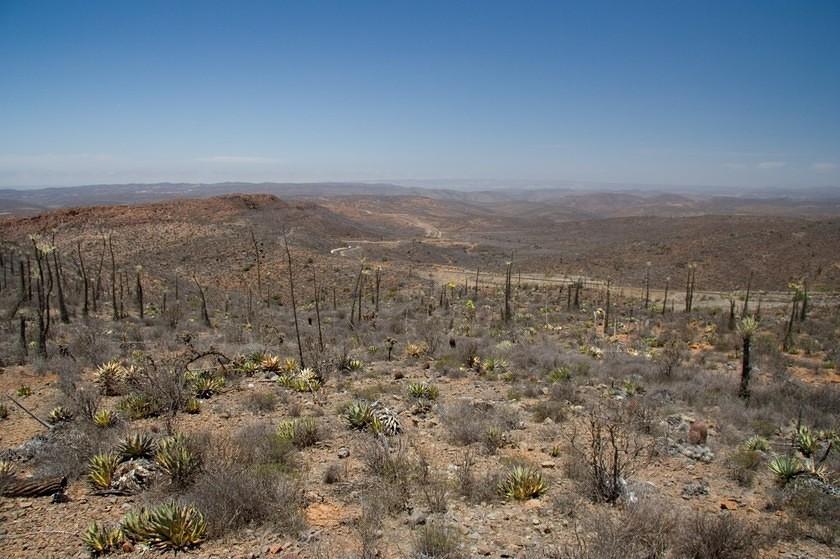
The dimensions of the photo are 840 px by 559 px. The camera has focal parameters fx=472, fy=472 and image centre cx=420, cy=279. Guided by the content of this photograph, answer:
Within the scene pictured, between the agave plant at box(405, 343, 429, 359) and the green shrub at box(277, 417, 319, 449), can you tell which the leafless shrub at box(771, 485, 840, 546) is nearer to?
the green shrub at box(277, 417, 319, 449)

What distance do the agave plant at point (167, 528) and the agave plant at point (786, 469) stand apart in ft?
26.2

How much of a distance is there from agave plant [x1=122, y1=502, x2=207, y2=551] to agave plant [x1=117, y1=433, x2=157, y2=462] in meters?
1.79

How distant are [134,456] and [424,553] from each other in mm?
4630

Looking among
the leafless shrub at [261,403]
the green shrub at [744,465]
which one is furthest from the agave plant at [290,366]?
the green shrub at [744,465]

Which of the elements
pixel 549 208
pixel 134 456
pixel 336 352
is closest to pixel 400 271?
pixel 336 352

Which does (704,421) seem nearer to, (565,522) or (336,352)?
(565,522)

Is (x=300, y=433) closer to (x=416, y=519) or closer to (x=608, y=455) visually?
(x=416, y=519)

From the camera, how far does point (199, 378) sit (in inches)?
417

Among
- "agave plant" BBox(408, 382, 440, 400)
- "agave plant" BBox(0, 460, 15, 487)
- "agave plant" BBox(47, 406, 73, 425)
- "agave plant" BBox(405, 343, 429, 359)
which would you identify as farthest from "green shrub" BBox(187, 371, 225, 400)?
"agave plant" BBox(405, 343, 429, 359)

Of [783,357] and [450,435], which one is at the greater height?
[450,435]

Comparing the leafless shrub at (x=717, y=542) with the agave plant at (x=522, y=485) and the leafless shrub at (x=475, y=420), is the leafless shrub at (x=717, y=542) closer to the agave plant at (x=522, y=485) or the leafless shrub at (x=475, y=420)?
the agave plant at (x=522, y=485)

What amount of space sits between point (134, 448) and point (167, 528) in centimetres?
228

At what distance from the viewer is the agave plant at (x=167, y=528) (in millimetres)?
5074

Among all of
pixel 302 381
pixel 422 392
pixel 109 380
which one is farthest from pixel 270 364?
pixel 422 392
